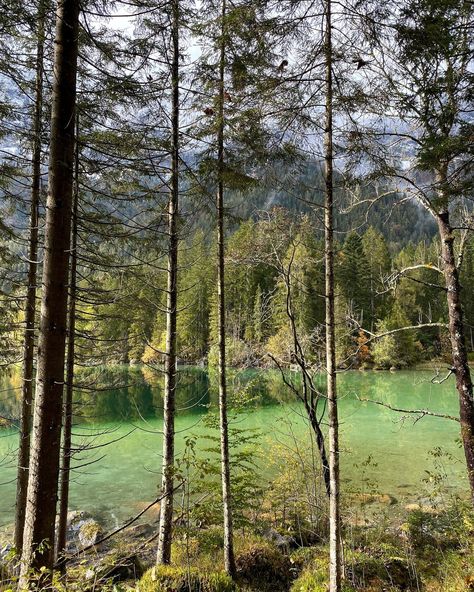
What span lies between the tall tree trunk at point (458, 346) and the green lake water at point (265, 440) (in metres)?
0.45

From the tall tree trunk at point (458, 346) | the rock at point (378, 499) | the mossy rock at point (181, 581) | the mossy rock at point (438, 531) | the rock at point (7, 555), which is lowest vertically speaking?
the rock at point (378, 499)

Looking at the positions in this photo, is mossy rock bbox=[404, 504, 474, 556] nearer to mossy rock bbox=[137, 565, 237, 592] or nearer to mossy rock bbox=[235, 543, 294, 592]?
mossy rock bbox=[235, 543, 294, 592]

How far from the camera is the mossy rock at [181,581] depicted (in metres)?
5.47

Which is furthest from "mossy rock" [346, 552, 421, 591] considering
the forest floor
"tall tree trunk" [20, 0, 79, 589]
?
"tall tree trunk" [20, 0, 79, 589]

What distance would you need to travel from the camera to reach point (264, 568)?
21.7ft

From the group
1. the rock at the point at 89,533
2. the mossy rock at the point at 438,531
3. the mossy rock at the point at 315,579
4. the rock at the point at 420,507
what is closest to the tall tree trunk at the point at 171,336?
the mossy rock at the point at 315,579

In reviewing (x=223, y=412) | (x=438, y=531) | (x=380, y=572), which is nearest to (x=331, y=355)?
(x=223, y=412)

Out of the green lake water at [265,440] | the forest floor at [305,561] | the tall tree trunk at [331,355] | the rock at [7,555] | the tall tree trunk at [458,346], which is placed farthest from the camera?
the green lake water at [265,440]

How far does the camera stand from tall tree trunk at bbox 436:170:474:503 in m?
5.35

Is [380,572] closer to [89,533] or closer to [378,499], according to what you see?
[378,499]

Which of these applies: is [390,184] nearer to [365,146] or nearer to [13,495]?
[365,146]

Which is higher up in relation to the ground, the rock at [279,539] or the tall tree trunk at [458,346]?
the tall tree trunk at [458,346]

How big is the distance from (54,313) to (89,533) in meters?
8.86

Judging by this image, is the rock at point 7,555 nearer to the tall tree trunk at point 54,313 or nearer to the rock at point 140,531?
the tall tree trunk at point 54,313
